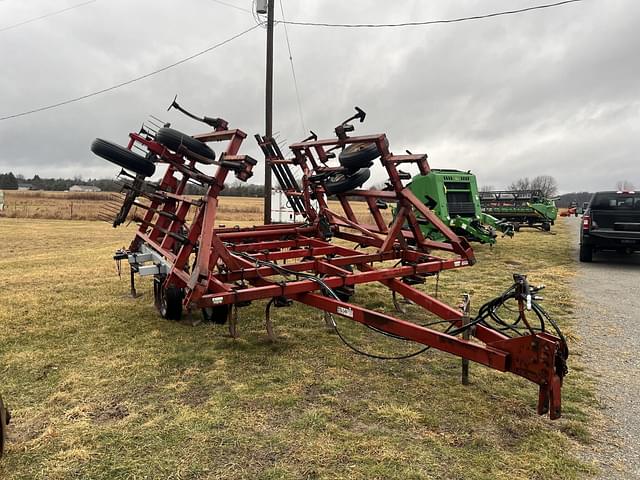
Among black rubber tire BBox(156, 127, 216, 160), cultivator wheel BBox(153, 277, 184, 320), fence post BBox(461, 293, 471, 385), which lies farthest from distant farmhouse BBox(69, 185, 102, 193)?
fence post BBox(461, 293, 471, 385)

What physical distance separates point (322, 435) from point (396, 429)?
50 cm

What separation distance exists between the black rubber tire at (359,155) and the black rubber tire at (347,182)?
45cm

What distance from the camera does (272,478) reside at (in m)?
2.40

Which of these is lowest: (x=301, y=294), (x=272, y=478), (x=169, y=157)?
(x=272, y=478)

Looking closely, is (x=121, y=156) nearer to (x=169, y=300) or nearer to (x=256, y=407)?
(x=169, y=300)

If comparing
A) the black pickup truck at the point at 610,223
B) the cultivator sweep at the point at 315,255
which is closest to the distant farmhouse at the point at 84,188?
the cultivator sweep at the point at 315,255

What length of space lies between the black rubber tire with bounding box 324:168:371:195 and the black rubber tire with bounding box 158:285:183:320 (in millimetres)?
2494

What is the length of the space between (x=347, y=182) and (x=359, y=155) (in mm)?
747

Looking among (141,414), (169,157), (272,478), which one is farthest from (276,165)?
(272,478)

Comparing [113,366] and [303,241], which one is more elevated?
[303,241]

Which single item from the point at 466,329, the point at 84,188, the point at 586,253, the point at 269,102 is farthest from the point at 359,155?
the point at 84,188

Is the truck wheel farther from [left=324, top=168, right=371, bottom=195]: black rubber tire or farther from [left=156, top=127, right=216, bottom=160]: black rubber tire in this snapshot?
[left=156, top=127, right=216, bottom=160]: black rubber tire

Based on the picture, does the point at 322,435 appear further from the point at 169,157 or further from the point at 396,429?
the point at 169,157

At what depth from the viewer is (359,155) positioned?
5230 mm
